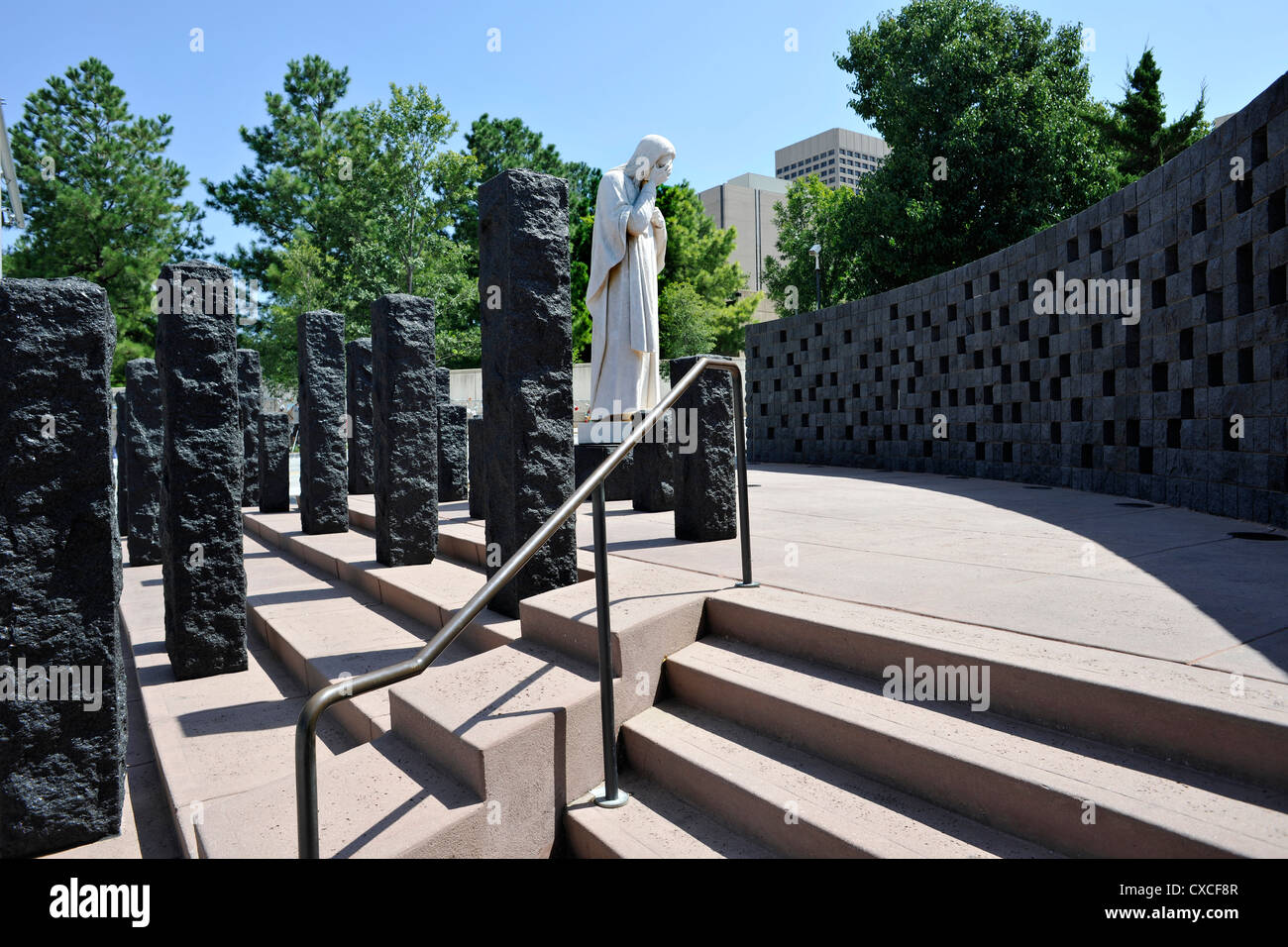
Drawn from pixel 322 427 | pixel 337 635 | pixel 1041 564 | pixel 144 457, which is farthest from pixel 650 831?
pixel 144 457

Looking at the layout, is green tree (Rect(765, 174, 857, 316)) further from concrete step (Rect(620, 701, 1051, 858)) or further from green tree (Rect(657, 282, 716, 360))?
concrete step (Rect(620, 701, 1051, 858))

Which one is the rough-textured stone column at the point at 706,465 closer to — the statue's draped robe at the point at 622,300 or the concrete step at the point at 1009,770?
the statue's draped robe at the point at 622,300

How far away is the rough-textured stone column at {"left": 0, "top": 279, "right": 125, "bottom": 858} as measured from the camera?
2625 millimetres

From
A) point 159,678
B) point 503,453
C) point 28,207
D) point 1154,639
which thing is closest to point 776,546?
point 503,453

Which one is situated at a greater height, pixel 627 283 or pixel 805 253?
pixel 805 253

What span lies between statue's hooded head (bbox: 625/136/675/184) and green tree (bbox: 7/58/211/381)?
2106 cm

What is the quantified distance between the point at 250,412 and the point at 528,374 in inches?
289

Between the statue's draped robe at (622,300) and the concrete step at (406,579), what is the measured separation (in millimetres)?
2070

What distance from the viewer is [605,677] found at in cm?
254

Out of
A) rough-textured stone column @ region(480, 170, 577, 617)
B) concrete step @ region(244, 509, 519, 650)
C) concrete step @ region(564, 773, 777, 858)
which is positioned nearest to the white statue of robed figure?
concrete step @ region(244, 509, 519, 650)

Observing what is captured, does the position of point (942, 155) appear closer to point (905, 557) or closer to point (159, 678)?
point (905, 557)

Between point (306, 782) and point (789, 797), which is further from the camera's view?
point (789, 797)

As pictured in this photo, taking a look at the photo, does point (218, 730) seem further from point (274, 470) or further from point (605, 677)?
point (274, 470)

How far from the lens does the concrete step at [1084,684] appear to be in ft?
6.12
